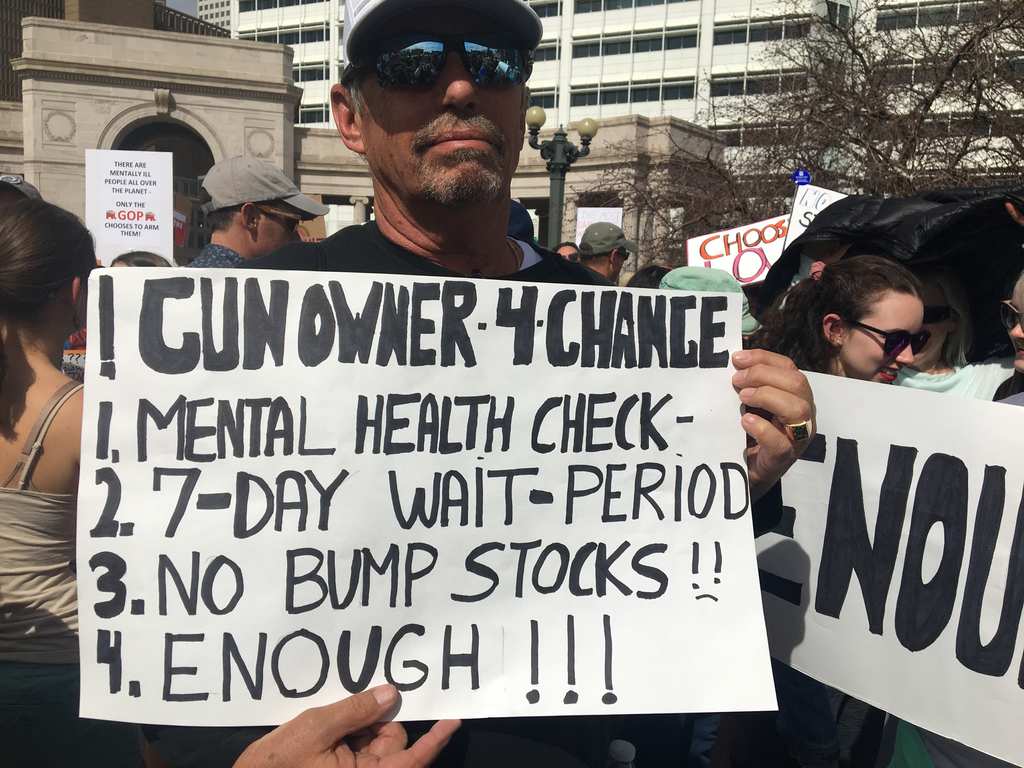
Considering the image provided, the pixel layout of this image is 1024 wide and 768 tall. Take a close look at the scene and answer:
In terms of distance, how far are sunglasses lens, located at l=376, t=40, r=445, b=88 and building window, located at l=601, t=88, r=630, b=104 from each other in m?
56.2

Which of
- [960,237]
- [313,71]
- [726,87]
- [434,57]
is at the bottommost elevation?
[960,237]

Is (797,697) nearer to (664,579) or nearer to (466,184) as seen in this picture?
(664,579)

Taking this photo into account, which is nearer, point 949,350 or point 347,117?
point 347,117

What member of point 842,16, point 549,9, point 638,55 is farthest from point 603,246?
point 549,9

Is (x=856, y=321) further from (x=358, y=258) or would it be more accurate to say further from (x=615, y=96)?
(x=615, y=96)

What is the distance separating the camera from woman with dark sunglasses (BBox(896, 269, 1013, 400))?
3.00m

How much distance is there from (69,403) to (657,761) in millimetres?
2494

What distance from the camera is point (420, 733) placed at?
137 centimetres

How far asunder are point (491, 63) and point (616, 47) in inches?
2275

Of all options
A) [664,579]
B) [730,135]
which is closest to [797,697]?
[664,579]

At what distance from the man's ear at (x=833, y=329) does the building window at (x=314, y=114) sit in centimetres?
6238

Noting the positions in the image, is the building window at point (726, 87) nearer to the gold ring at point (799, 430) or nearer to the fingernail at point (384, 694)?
the gold ring at point (799, 430)

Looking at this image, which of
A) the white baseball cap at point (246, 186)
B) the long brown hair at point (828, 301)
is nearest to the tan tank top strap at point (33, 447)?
the white baseball cap at point (246, 186)

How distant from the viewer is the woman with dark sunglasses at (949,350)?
3.00 m
